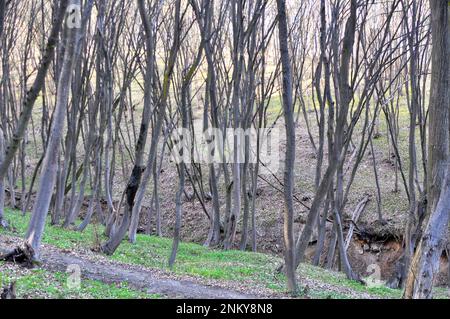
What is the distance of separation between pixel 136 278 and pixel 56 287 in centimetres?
195

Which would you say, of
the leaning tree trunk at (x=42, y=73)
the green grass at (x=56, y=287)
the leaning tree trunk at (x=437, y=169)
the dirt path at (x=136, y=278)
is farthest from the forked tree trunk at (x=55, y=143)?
the leaning tree trunk at (x=437, y=169)

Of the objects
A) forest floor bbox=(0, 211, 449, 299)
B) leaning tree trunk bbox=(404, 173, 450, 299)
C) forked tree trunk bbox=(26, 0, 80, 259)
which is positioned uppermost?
forked tree trunk bbox=(26, 0, 80, 259)

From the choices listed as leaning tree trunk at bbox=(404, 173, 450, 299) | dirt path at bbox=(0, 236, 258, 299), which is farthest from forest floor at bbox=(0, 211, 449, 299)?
leaning tree trunk at bbox=(404, 173, 450, 299)

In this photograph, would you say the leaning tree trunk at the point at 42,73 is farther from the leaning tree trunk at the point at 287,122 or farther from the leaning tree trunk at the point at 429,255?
the leaning tree trunk at the point at 429,255

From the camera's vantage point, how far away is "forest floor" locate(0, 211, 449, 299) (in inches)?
286

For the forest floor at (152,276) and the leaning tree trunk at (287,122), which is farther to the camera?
the leaning tree trunk at (287,122)

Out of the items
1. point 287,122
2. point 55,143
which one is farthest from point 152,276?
point 287,122

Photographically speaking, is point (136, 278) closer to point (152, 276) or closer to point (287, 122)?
point (152, 276)

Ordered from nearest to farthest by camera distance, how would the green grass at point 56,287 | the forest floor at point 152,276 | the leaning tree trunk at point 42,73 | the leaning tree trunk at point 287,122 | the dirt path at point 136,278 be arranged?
the green grass at point 56,287 → the forest floor at point 152,276 → the leaning tree trunk at point 42,73 → the dirt path at point 136,278 → the leaning tree trunk at point 287,122

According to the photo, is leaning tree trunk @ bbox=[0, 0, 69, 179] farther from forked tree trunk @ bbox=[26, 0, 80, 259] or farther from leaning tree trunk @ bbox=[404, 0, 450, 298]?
leaning tree trunk @ bbox=[404, 0, 450, 298]

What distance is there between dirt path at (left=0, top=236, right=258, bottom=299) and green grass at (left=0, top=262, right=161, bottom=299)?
35 cm

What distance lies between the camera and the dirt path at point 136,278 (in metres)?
8.18
